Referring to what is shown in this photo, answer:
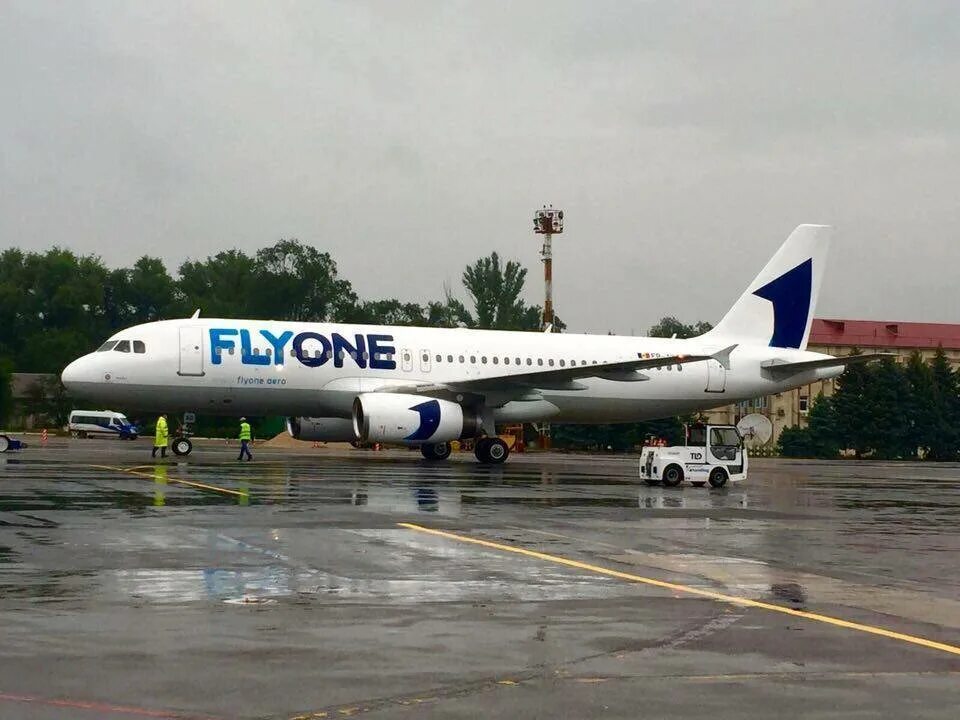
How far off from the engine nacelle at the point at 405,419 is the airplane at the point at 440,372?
42mm

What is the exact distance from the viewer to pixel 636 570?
1357 cm

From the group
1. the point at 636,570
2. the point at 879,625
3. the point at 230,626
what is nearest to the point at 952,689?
the point at 879,625

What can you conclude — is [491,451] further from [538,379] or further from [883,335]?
[883,335]

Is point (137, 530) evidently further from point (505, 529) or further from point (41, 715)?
point (41, 715)

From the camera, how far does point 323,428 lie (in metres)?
40.9

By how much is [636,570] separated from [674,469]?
17.6 m

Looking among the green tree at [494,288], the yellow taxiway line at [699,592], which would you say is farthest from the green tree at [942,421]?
the yellow taxiway line at [699,592]

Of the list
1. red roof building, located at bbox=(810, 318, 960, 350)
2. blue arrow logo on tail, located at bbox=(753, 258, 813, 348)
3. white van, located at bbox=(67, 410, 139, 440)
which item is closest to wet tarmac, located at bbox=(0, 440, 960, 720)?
blue arrow logo on tail, located at bbox=(753, 258, 813, 348)

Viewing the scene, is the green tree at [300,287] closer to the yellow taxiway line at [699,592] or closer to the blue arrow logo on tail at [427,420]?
the blue arrow logo on tail at [427,420]

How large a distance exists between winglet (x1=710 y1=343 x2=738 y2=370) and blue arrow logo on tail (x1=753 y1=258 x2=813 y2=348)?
3.87 m

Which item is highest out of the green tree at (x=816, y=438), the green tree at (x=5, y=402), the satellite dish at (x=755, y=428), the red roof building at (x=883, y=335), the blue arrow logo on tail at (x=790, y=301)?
the red roof building at (x=883, y=335)

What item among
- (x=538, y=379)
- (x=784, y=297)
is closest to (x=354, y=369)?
(x=538, y=379)

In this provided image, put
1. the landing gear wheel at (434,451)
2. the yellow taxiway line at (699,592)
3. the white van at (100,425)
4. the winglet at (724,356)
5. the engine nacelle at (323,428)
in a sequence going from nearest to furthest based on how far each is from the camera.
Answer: the yellow taxiway line at (699,592)
the winglet at (724,356)
the engine nacelle at (323,428)
the landing gear wheel at (434,451)
the white van at (100,425)

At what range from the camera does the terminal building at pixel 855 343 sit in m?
141
